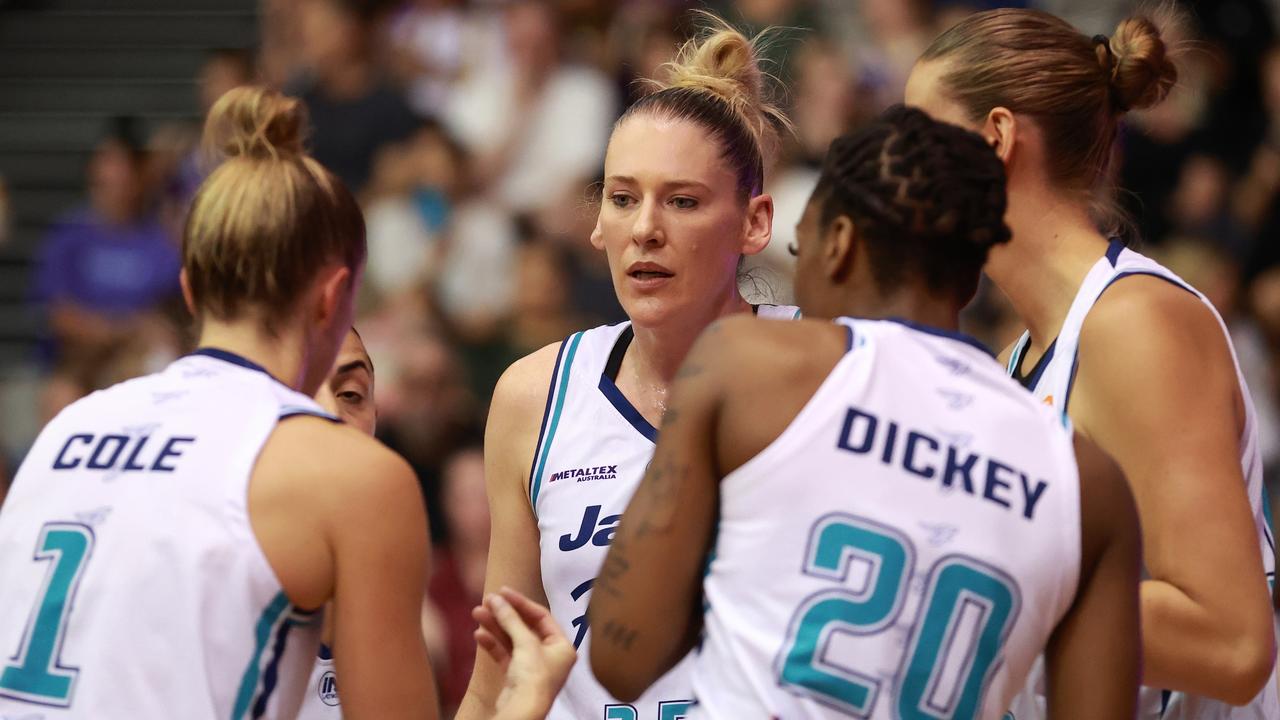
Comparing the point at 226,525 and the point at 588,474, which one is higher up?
the point at 226,525

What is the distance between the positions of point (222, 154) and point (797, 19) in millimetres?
6314

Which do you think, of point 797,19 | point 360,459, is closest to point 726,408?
point 360,459

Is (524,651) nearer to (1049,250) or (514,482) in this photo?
(514,482)

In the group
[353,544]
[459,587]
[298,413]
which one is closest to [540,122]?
[459,587]

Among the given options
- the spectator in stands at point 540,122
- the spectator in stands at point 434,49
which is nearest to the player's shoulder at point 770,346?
the spectator in stands at point 540,122

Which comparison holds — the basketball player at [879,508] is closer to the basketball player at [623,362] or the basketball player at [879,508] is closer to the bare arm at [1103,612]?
the bare arm at [1103,612]

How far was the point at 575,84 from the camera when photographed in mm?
9133

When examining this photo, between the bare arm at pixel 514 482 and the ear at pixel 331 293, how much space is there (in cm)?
100

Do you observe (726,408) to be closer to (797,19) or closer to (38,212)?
(797,19)

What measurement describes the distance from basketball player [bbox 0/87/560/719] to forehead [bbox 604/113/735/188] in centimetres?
106

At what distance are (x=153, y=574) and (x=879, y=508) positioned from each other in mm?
1051

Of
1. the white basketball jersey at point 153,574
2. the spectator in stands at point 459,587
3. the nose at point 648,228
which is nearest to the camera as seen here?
the white basketball jersey at point 153,574

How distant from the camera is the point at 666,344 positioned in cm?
356

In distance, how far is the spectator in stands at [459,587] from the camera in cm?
651
